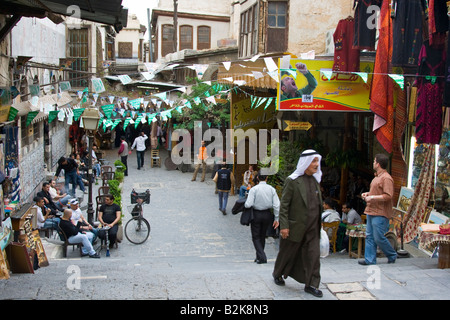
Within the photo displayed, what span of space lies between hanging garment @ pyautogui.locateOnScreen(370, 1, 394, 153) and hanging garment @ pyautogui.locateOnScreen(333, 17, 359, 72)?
1529 millimetres

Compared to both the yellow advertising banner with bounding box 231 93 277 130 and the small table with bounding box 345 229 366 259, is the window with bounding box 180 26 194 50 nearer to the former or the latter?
the yellow advertising banner with bounding box 231 93 277 130

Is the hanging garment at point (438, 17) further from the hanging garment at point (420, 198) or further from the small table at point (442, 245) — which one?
the small table at point (442, 245)

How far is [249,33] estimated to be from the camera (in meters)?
18.7

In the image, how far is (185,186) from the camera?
19797 mm

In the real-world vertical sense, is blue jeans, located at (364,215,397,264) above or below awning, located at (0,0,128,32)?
below

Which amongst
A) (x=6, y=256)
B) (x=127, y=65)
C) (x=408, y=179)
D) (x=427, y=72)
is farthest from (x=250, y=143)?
(x=127, y=65)

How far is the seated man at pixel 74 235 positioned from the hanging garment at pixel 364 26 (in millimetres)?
6989

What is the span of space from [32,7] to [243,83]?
6.53 metres

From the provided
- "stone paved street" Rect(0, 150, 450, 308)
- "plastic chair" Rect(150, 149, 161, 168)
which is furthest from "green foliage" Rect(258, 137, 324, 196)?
"plastic chair" Rect(150, 149, 161, 168)

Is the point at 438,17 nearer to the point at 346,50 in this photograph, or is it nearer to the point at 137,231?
the point at 346,50

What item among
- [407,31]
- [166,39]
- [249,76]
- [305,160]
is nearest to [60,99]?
[249,76]

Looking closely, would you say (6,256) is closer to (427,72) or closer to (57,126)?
(427,72)

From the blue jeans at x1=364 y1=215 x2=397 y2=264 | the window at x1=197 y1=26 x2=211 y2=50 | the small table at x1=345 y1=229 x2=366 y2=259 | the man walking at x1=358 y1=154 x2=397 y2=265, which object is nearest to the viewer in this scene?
the man walking at x1=358 y1=154 x2=397 y2=265

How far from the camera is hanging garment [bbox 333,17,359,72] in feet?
38.0
